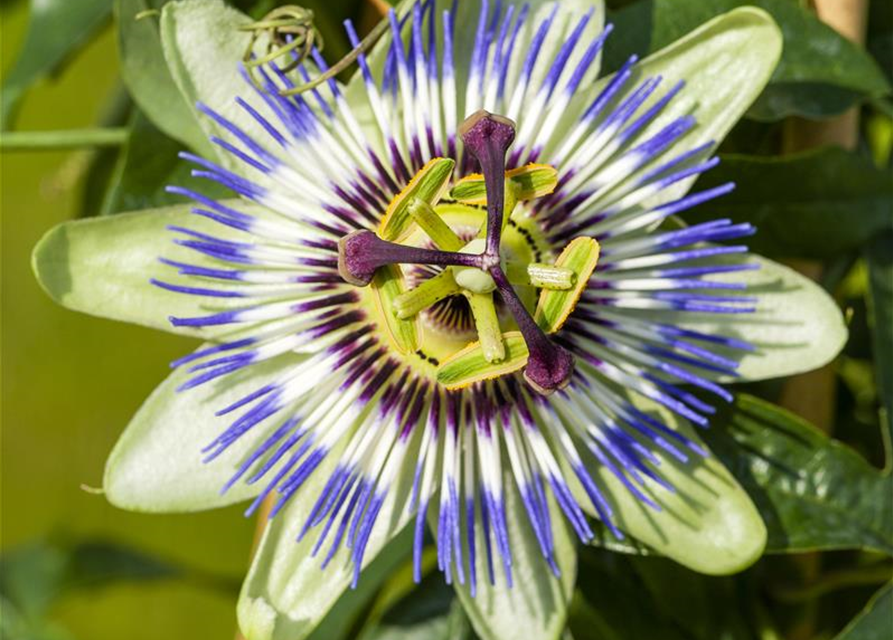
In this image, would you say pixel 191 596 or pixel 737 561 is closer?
pixel 737 561

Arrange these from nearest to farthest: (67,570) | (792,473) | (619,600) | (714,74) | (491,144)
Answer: (491,144) < (714,74) < (792,473) < (619,600) < (67,570)

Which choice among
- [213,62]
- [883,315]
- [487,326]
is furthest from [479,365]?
[883,315]

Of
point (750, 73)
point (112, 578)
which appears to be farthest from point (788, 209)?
point (112, 578)

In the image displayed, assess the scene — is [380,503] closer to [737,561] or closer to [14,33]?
[737,561]

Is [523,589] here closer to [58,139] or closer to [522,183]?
[522,183]

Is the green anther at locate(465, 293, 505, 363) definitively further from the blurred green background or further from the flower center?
the blurred green background

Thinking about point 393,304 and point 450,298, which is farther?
point 450,298
